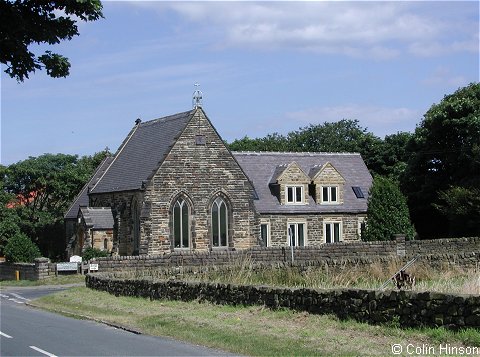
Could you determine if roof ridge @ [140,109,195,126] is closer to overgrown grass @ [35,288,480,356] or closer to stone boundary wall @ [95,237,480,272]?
stone boundary wall @ [95,237,480,272]

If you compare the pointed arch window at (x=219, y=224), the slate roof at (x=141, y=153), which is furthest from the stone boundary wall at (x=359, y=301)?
the slate roof at (x=141, y=153)

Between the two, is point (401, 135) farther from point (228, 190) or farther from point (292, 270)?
point (292, 270)

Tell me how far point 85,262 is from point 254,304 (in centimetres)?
2762

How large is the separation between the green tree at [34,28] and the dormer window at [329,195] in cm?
4719

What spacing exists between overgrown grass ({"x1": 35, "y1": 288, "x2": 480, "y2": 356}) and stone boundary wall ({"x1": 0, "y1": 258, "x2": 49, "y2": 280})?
21079 mm

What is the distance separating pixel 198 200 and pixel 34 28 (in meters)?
39.6

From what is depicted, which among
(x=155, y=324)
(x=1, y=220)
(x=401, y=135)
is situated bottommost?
(x=155, y=324)

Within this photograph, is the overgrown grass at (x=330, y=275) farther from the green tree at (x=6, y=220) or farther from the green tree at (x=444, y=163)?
the green tree at (x=6, y=220)

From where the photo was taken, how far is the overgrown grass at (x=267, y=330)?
16094 millimetres

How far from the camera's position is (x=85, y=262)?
48.5 meters

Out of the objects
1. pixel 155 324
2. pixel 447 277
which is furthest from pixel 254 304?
pixel 447 277

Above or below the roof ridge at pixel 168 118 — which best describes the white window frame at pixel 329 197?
below

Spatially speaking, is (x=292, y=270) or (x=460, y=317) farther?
(x=292, y=270)

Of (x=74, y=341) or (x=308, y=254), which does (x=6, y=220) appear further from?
(x=74, y=341)
